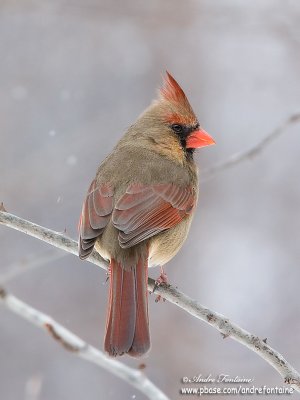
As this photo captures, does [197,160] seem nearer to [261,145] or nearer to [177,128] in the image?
[177,128]

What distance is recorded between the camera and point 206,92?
831 cm

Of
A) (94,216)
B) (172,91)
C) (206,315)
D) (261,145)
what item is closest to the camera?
(206,315)

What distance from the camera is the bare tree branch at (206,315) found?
3416mm

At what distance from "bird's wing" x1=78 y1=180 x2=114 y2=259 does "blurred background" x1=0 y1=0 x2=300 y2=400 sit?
2.08 m

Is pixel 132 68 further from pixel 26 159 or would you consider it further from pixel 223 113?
pixel 26 159

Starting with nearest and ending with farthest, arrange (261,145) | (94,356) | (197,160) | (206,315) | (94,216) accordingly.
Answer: (94,356)
(206,315)
(261,145)
(94,216)
(197,160)

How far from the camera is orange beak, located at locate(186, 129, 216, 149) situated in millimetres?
4594

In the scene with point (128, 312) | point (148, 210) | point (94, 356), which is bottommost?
point (128, 312)

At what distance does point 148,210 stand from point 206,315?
0.75 m

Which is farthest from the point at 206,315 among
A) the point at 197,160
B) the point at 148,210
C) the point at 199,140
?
the point at 197,160

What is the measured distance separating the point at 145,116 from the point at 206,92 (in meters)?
3.69

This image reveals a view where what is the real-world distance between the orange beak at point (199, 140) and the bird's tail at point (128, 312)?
92 centimetres

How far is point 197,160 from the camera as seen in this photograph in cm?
762

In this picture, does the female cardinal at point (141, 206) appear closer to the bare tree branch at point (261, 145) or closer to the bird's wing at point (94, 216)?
the bird's wing at point (94, 216)
